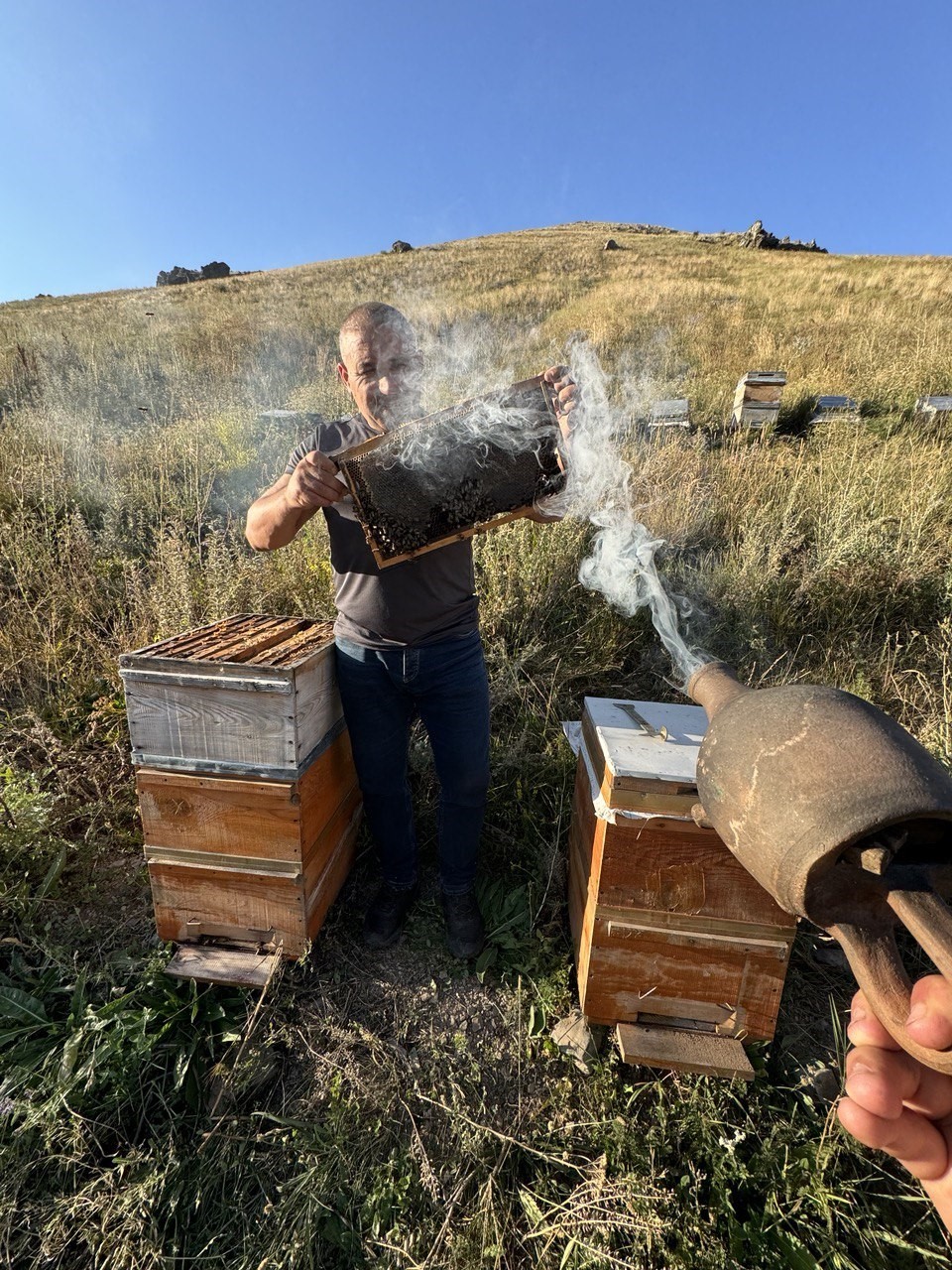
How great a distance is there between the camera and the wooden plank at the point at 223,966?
2.38 m

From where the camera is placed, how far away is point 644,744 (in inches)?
84.3

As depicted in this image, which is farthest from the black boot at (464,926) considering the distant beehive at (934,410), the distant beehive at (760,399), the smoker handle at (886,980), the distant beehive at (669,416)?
the distant beehive at (934,410)

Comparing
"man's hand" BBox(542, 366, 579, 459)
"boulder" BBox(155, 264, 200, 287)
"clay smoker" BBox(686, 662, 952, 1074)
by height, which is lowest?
"clay smoker" BBox(686, 662, 952, 1074)

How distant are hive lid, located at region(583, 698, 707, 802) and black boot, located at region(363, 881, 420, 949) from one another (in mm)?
1162

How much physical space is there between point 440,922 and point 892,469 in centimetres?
626

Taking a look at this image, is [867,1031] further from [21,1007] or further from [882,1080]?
[21,1007]

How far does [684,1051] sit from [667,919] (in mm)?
489

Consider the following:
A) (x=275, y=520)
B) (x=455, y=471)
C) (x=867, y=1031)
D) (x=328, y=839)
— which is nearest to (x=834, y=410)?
(x=455, y=471)

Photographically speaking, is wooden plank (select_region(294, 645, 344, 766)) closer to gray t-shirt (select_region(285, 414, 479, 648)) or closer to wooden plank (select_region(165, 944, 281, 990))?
gray t-shirt (select_region(285, 414, 479, 648))

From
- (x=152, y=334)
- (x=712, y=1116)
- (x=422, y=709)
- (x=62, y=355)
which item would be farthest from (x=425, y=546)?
(x=152, y=334)

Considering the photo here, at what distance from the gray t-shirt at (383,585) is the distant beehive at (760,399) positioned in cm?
653

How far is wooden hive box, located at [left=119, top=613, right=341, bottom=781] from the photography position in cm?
220

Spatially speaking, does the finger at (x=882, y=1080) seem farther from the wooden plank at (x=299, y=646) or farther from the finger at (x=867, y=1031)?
the wooden plank at (x=299, y=646)

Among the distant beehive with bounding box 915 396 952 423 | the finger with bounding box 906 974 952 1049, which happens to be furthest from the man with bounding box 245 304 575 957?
the distant beehive with bounding box 915 396 952 423
